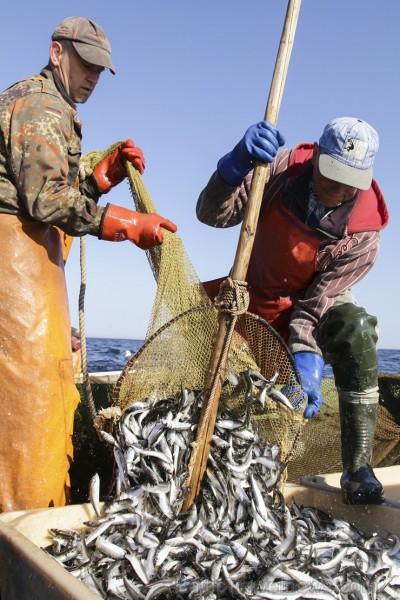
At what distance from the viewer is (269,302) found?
18.5 feet

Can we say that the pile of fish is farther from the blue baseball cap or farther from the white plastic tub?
the blue baseball cap

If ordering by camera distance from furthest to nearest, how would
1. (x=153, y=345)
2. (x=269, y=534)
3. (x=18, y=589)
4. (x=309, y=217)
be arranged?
(x=309, y=217), (x=153, y=345), (x=269, y=534), (x=18, y=589)

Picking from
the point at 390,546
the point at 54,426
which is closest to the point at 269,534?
the point at 390,546

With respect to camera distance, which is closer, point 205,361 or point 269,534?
point 269,534

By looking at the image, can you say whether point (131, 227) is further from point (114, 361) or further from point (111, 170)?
point (114, 361)

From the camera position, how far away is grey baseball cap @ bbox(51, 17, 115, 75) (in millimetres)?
4609

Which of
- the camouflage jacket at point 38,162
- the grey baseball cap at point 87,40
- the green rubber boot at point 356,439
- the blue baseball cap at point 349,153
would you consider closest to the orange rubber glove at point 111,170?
the grey baseball cap at point 87,40

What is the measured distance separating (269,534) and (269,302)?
2.34 metres

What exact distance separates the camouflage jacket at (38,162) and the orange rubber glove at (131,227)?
0.07 metres

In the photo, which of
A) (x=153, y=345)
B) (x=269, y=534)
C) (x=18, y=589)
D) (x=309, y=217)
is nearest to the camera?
(x=18, y=589)

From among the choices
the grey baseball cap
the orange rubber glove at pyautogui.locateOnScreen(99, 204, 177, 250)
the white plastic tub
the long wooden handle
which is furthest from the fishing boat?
the grey baseball cap

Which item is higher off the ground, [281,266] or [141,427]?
[281,266]

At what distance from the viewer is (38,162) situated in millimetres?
4168

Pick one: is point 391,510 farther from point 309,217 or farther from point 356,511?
point 309,217
